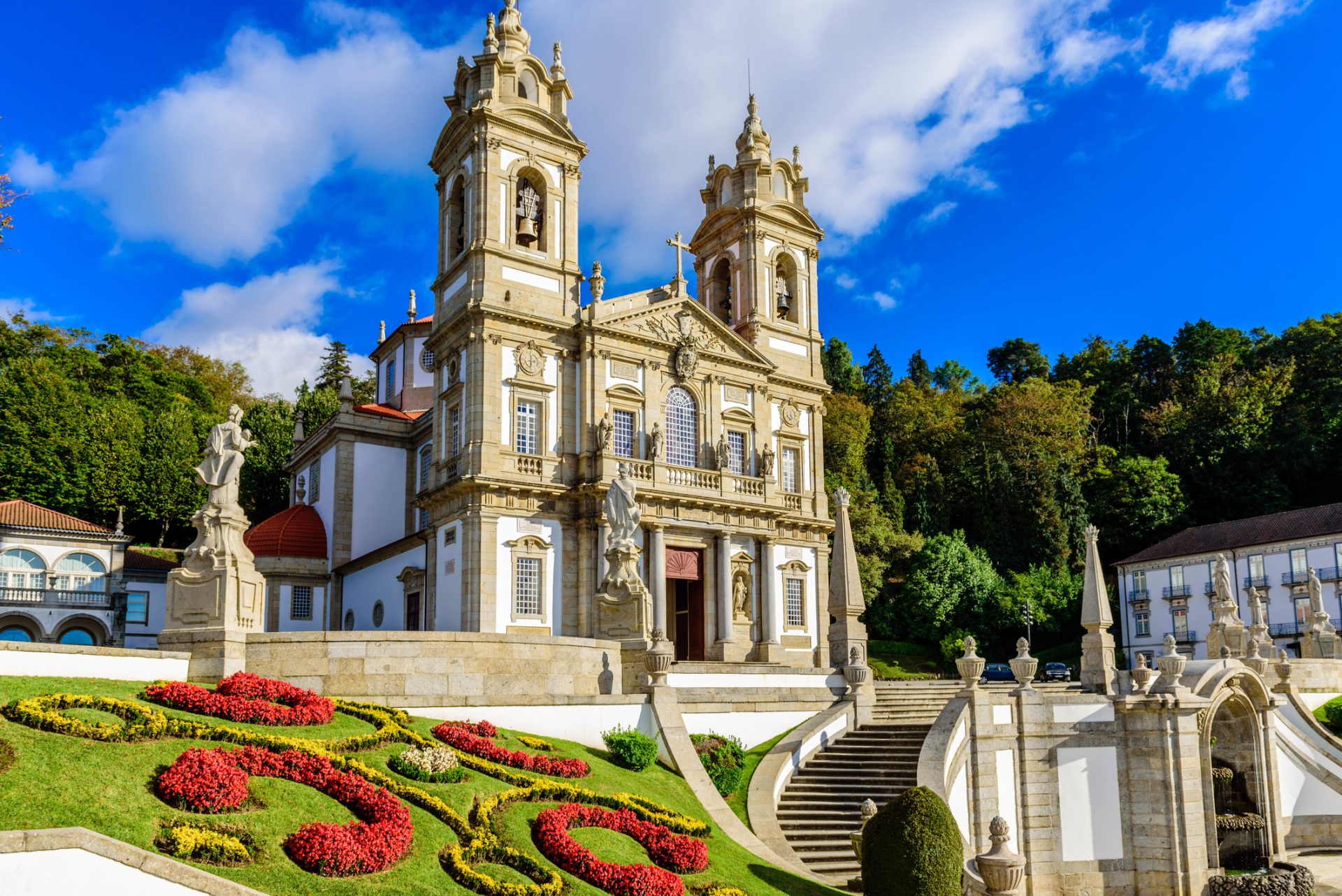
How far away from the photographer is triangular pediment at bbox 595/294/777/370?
114 ft

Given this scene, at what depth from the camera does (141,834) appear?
33.7 feet

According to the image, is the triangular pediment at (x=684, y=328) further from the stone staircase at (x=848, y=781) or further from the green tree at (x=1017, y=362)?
the green tree at (x=1017, y=362)

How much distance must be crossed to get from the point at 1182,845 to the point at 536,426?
2036 cm

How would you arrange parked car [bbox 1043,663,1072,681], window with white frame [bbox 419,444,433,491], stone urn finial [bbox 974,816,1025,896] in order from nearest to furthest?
stone urn finial [bbox 974,816,1025,896] < window with white frame [bbox 419,444,433,491] < parked car [bbox 1043,663,1072,681]

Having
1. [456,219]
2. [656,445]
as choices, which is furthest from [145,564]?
[656,445]

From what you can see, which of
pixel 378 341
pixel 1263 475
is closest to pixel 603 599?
pixel 378 341

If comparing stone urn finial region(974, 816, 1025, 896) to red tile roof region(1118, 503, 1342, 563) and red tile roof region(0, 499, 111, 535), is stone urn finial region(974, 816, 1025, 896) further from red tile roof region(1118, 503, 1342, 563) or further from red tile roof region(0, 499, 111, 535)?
red tile roof region(1118, 503, 1342, 563)

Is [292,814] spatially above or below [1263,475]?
below

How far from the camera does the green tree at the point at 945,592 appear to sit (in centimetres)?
5116

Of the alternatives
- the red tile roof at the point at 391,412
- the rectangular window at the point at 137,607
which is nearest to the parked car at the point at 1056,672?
the red tile roof at the point at 391,412

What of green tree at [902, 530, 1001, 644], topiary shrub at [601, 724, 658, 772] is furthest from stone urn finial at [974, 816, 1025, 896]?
green tree at [902, 530, 1001, 644]

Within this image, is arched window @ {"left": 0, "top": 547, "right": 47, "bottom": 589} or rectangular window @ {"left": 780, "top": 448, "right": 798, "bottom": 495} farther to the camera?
arched window @ {"left": 0, "top": 547, "right": 47, "bottom": 589}

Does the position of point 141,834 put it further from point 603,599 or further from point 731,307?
point 731,307

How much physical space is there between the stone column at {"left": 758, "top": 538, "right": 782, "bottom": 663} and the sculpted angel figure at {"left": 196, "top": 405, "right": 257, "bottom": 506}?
21.2m
